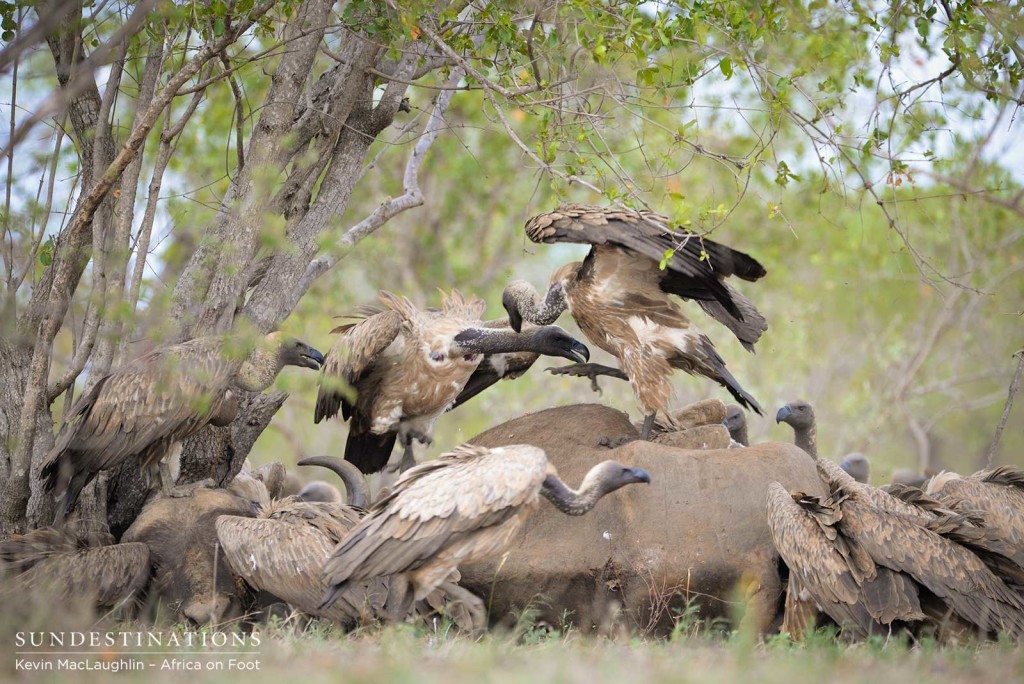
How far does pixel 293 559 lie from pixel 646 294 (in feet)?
9.86

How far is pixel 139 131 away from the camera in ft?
20.0

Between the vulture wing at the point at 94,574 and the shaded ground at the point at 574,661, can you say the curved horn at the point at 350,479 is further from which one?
→ the shaded ground at the point at 574,661

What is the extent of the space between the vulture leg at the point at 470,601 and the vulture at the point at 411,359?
78.7 inches

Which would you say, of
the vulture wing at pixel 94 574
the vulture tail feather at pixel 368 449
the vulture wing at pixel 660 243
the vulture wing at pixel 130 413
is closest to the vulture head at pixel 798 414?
the vulture wing at pixel 660 243

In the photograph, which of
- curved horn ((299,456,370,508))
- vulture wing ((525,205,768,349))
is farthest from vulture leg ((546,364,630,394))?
curved horn ((299,456,370,508))

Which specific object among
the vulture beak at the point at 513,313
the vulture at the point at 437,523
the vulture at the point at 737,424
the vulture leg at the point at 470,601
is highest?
the vulture beak at the point at 513,313

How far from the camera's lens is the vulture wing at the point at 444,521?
557cm

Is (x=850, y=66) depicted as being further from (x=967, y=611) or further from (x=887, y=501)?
(x=967, y=611)

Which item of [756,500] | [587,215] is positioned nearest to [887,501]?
[756,500]

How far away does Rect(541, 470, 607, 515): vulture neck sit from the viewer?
5.97 metres

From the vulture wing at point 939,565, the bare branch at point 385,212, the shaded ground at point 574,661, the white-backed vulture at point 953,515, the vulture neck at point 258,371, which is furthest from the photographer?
the bare branch at point 385,212

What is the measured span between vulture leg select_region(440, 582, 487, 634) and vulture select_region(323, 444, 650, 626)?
0.40 meters

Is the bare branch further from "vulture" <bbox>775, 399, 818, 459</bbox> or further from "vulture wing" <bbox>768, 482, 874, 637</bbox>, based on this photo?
"vulture wing" <bbox>768, 482, 874, 637</bbox>

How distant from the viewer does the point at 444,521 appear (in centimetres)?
557
